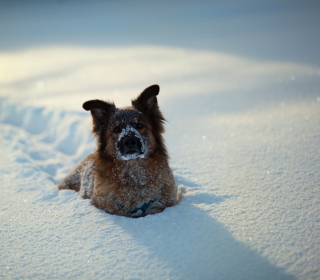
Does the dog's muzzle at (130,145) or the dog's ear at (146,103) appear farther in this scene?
the dog's ear at (146,103)

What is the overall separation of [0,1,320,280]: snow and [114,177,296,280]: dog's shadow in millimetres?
12

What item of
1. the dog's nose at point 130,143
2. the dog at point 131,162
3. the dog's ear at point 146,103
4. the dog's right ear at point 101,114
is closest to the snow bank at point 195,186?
the dog at point 131,162

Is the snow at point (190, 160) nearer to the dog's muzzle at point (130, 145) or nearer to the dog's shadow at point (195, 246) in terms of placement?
the dog's shadow at point (195, 246)

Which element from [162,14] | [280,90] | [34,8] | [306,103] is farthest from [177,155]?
[34,8]

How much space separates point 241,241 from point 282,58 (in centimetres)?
885

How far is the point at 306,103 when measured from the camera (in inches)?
253

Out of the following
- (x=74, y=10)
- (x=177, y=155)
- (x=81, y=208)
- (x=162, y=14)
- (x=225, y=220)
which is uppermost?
(x=74, y=10)

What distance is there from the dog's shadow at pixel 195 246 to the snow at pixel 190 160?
1 centimetres

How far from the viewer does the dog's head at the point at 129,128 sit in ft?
12.6

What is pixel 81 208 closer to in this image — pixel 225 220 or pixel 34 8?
pixel 225 220

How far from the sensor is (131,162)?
4.02 meters

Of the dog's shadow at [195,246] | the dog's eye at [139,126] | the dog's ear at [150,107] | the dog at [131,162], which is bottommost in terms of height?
the dog's shadow at [195,246]

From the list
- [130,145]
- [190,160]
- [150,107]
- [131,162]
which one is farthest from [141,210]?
[190,160]

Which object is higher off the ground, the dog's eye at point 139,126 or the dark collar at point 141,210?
the dog's eye at point 139,126
